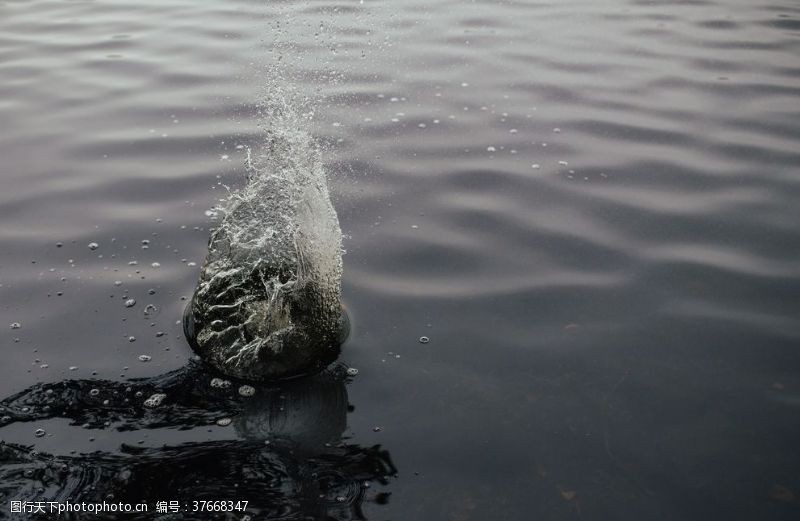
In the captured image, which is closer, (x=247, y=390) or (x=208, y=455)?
(x=208, y=455)

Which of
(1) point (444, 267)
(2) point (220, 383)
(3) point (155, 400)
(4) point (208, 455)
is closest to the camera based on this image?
(4) point (208, 455)

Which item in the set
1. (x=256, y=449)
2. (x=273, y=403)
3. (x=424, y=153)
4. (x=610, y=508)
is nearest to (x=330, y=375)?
(x=273, y=403)

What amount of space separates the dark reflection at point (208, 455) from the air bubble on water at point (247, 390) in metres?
0.02

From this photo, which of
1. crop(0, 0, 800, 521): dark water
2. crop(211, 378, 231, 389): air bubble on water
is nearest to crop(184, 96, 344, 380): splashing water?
crop(211, 378, 231, 389): air bubble on water

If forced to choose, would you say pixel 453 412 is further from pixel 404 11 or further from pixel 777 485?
pixel 404 11

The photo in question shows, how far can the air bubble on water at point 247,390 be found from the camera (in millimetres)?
4215

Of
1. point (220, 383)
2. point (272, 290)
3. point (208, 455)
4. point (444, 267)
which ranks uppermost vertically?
point (272, 290)

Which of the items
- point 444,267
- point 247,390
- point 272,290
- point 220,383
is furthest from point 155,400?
point 444,267

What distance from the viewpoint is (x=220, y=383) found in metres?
4.28

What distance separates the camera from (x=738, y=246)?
17.8ft

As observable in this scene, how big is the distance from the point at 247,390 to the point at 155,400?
0.47 metres

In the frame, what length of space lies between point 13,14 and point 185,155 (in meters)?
5.26

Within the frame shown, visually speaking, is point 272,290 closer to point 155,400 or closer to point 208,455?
point 155,400

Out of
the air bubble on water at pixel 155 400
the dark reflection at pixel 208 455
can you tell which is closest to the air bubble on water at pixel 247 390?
the dark reflection at pixel 208 455
